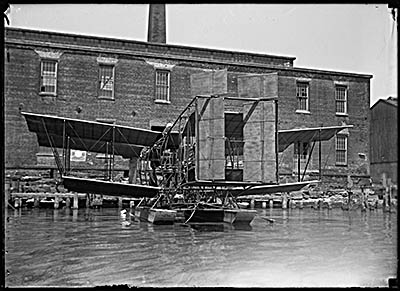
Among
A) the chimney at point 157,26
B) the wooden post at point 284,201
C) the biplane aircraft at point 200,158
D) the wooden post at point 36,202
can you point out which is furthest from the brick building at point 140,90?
the chimney at point 157,26

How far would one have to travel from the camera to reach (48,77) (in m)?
23.6

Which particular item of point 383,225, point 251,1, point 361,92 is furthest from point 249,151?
point 361,92

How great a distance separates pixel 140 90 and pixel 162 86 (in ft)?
4.03

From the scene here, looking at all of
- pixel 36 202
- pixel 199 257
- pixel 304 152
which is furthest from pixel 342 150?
pixel 199 257

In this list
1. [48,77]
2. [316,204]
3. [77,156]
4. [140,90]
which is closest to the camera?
[77,156]

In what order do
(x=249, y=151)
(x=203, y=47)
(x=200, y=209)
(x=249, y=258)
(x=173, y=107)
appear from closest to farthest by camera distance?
(x=249, y=258), (x=249, y=151), (x=200, y=209), (x=173, y=107), (x=203, y=47)

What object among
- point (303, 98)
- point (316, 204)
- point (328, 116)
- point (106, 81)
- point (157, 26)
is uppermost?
point (157, 26)

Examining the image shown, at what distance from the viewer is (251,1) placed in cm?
326

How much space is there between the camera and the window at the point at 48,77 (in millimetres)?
23484

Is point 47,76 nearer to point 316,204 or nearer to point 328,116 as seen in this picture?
point 316,204

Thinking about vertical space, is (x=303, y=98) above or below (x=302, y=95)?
below

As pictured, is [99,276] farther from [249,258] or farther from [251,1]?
[251,1]

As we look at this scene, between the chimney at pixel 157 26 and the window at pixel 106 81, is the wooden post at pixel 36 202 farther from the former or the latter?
the chimney at pixel 157 26

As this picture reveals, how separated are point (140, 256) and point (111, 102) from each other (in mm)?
18140
